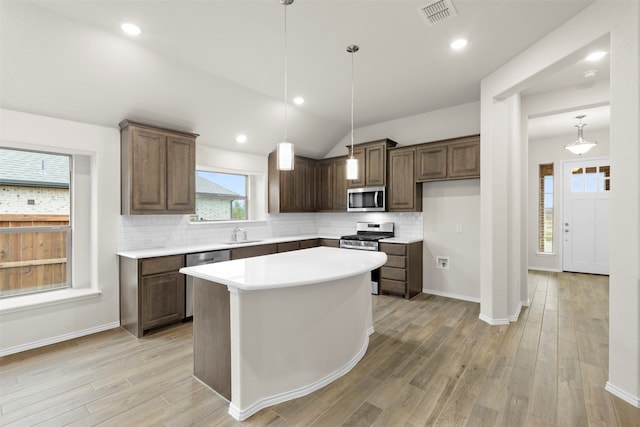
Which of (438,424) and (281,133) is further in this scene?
(281,133)

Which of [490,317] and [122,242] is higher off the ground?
[122,242]

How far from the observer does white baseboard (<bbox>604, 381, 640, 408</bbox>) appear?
2.13m

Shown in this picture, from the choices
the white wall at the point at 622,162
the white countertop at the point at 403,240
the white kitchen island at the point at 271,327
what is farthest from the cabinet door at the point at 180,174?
the white wall at the point at 622,162

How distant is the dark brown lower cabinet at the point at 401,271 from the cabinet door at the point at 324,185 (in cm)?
160

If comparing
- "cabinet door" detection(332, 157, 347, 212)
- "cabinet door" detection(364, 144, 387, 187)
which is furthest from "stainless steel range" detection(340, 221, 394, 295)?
"cabinet door" detection(364, 144, 387, 187)

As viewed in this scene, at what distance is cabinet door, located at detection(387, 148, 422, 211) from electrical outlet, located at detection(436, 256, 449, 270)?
864 millimetres

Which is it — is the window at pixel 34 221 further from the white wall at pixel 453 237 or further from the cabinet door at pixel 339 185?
the white wall at pixel 453 237

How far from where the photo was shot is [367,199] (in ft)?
17.4

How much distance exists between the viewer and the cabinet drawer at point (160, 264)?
11.2 feet

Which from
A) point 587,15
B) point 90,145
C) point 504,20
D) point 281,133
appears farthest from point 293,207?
point 587,15

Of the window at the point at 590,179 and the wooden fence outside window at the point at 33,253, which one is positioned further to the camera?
the window at the point at 590,179

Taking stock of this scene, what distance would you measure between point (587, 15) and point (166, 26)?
11.2 ft

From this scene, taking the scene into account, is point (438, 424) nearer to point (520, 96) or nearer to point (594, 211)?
point (520, 96)

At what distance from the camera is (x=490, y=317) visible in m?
3.71
